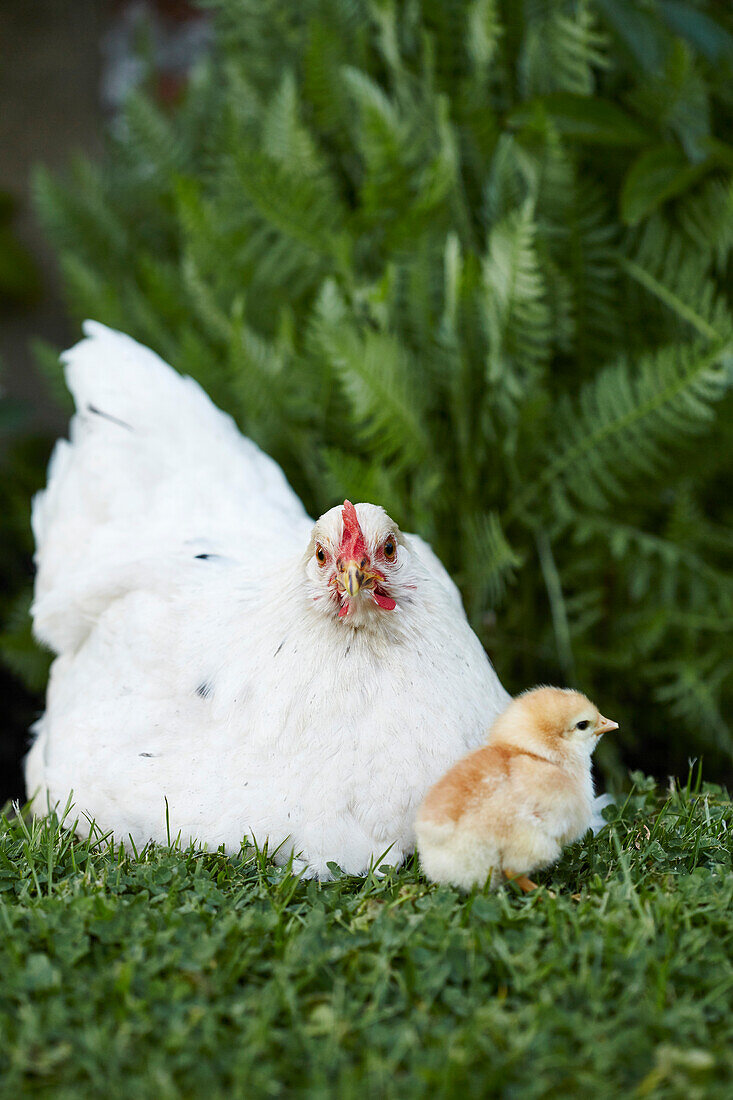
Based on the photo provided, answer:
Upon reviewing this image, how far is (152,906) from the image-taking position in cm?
195

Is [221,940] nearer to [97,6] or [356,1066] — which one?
[356,1066]

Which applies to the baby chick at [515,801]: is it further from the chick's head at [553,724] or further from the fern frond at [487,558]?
the fern frond at [487,558]

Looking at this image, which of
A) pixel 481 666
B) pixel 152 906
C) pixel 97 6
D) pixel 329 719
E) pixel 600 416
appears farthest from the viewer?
pixel 97 6

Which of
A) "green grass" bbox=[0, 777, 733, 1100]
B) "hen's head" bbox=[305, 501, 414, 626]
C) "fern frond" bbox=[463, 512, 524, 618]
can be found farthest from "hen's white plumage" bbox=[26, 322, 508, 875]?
"fern frond" bbox=[463, 512, 524, 618]

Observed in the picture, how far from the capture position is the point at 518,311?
369 cm

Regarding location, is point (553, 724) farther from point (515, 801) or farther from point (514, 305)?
point (514, 305)

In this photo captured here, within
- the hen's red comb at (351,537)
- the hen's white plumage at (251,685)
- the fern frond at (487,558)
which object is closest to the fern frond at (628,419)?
the fern frond at (487,558)

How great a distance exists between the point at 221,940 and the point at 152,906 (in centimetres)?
26

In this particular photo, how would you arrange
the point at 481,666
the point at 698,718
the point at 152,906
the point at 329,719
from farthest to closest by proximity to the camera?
the point at 698,718 → the point at 481,666 → the point at 329,719 → the point at 152,906

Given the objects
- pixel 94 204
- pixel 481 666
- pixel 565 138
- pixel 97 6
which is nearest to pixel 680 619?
pixel 481 666

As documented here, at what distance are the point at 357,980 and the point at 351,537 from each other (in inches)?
35.6

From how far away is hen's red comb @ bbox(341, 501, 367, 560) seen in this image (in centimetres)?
210

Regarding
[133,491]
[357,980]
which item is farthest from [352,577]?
[133,491]

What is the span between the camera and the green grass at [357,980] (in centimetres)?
145
